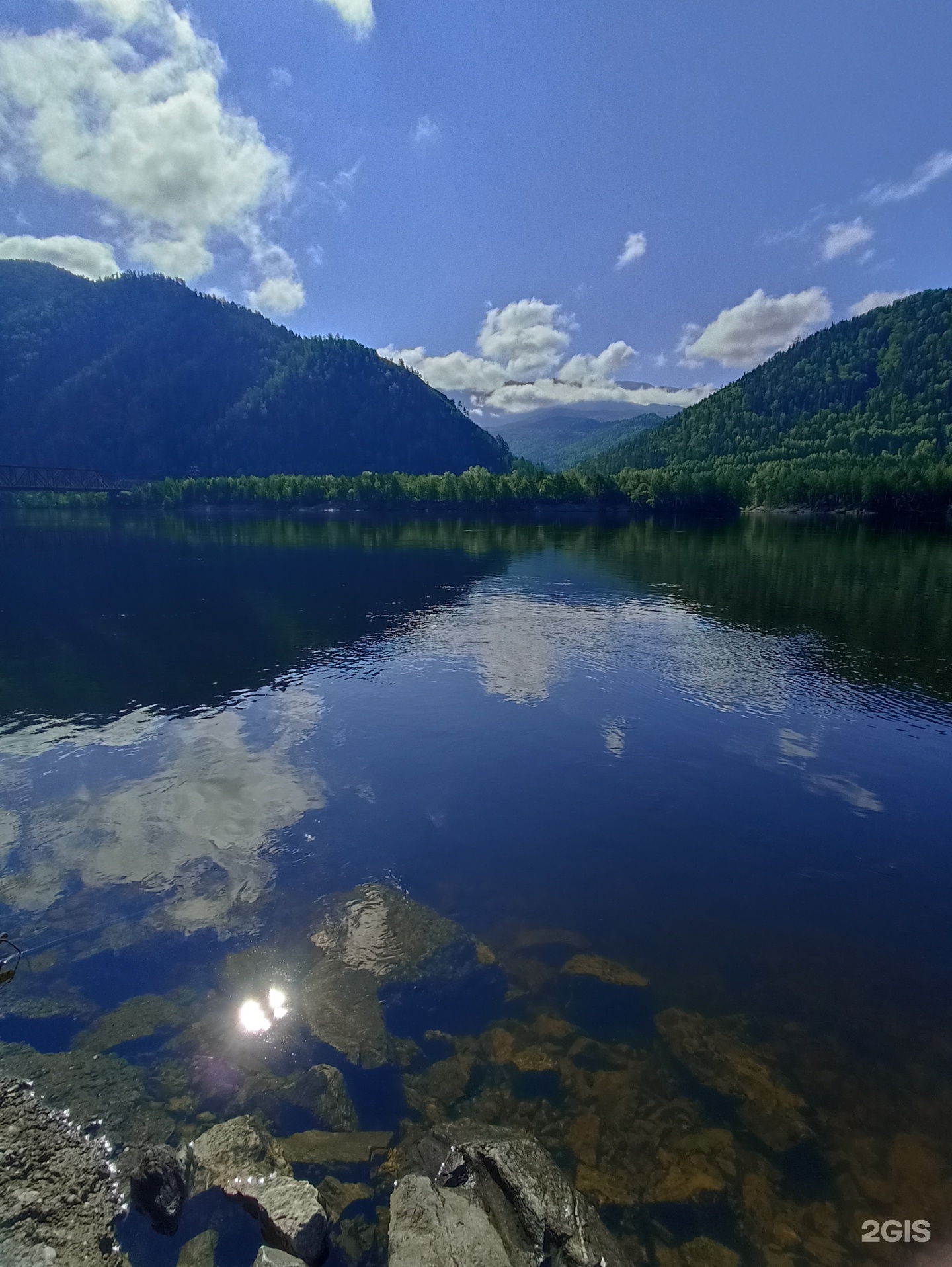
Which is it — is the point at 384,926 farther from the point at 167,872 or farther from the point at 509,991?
the point at 167,872

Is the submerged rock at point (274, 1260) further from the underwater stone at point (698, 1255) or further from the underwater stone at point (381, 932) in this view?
the underwater stone at point (381, 932)

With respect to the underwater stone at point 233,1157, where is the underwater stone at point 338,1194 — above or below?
below

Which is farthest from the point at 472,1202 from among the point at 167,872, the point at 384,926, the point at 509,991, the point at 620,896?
the point at 167,872

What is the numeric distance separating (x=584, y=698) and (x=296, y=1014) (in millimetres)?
26360

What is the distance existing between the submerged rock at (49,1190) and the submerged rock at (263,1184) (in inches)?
62.2

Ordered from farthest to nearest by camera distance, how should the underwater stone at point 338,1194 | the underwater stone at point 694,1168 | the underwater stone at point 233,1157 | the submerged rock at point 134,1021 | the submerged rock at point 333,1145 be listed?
1. the submerged rock at point 134,1021
2. the submerged rock at point 333,1145
3. the underwater stone at point 694,1168
4. the underwater stone at point 233,1157
5. the underwater stone at point 338,1194

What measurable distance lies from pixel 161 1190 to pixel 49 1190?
1.95m

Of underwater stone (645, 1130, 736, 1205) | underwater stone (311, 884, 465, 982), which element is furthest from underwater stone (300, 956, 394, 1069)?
underwater stone (645, 1130, 736, 1205)

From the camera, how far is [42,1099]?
13.0 m

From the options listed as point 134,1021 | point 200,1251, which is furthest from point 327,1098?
point 134,1021

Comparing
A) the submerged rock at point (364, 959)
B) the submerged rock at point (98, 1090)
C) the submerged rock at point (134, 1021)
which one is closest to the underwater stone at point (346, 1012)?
the submerged rock at point (364, 959)

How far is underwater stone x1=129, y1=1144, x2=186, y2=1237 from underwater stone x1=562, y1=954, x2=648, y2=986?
9779 mm

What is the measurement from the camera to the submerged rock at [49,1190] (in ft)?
32.2

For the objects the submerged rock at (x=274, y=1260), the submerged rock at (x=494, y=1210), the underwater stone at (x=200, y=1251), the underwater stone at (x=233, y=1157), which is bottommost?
the underwater stone at (x=200, y=1251)
